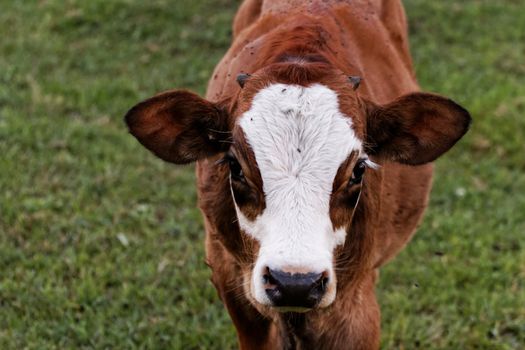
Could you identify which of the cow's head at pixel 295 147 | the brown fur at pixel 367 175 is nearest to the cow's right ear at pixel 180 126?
the cow's head at pixel 295 147

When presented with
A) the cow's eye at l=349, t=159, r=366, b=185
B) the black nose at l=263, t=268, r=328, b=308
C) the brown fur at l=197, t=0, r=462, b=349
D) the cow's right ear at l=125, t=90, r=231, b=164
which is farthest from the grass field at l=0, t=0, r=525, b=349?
the black nose at l=263, t=268, r=328, b=308

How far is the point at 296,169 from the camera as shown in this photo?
9.66 ft

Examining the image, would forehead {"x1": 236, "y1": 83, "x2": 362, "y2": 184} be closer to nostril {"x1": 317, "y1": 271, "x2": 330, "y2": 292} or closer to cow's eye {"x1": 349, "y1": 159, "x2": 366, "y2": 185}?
cow's eye {"x1": 349, "y1": 159, "x2": 366, "y2": 185}

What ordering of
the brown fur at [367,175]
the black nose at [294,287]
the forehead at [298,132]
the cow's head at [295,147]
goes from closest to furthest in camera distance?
the black nose at [294,287] < the cow's head at [295,147] < the forehead at [298,132] < the brown fur at [367,175]

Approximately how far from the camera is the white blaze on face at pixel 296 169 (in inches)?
111

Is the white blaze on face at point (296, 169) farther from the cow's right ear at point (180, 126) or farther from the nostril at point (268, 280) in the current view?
the cow's right ear at point (180, 126)

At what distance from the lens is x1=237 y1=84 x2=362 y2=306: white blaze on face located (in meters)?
2.82

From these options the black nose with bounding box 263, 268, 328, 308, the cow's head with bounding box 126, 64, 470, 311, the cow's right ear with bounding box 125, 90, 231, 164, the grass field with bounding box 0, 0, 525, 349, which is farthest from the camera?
the grass field with bounding box 0, 0, 525, 349

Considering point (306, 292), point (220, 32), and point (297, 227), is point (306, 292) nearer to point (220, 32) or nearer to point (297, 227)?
point (297, 227)

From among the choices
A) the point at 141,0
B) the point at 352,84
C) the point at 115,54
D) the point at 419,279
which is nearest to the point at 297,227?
the point at 352,84

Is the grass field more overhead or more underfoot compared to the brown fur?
more underfoot

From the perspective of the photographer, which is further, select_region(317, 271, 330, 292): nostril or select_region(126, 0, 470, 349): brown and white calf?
select_region(126, 0, 470, 349): brown and white calf

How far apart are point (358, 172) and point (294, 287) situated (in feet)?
2.01

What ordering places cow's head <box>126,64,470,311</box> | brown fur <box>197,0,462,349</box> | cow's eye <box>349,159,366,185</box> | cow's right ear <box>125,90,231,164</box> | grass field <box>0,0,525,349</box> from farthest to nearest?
grass field <box>0,0,525,349</box>
brown fur <box>197,0,462,349</box>
cow's right ear <box>125,90,231,164</box>
cow's eye <box>349,159,366,185</box>
cow's head <box>126,64,470,311</box>
